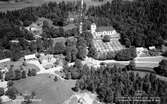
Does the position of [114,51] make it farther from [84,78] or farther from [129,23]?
[129,23]

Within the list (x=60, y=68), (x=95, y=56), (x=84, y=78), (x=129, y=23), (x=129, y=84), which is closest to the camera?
(x=129, y=84)

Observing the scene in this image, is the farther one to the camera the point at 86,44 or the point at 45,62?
the point at 86,44

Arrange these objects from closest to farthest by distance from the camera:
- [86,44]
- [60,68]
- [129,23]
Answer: [60,68], [86,44], [129,23]

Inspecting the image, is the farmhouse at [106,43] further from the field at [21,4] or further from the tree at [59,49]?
the field at [21,4]

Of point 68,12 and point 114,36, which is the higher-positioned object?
point 68,12

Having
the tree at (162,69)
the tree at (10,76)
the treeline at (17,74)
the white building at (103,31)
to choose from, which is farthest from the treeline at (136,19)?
the tree at (10,76)

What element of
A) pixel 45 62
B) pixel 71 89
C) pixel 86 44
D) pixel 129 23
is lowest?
pixel 71 89

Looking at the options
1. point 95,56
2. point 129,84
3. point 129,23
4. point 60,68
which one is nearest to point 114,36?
point 129,23
